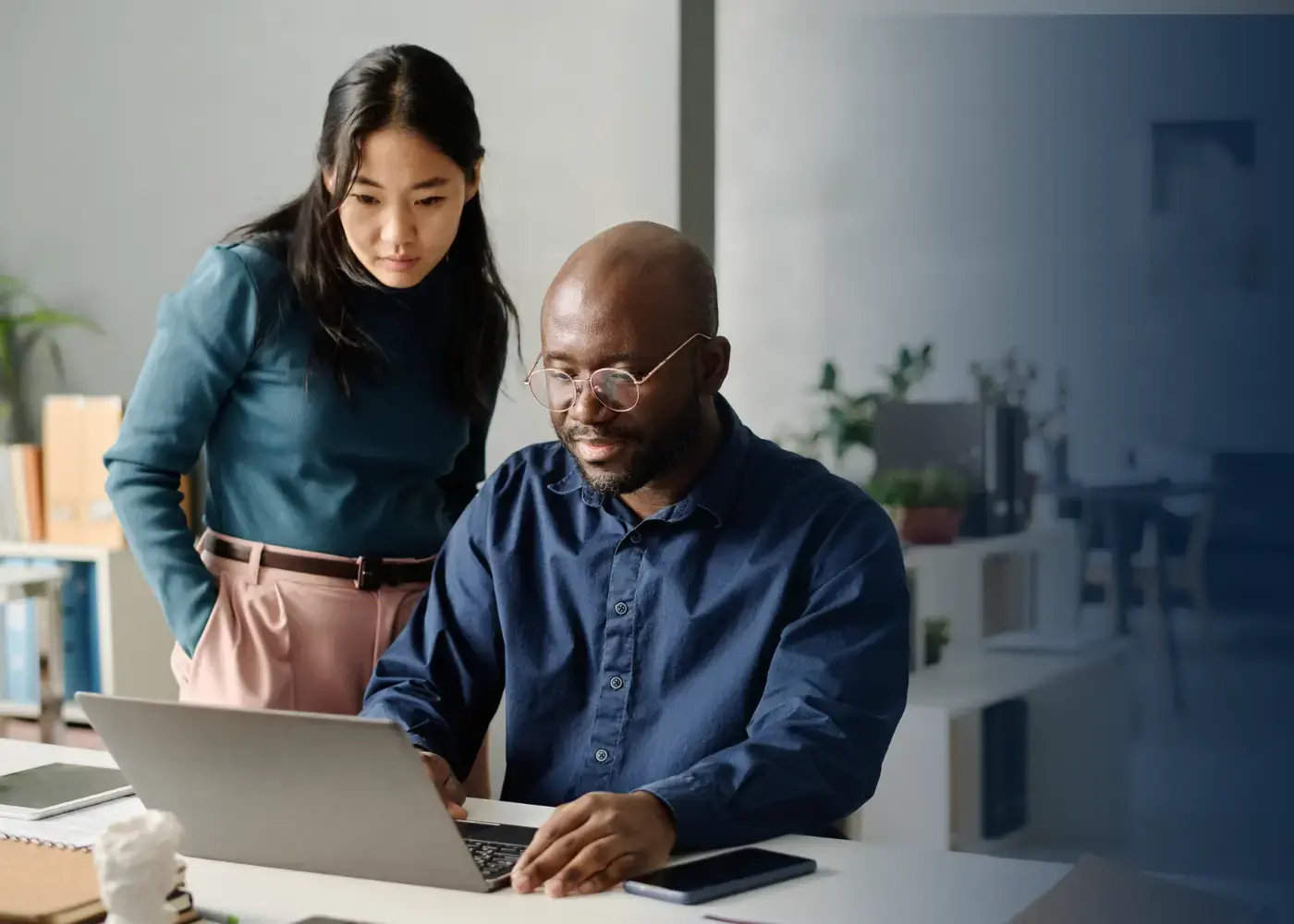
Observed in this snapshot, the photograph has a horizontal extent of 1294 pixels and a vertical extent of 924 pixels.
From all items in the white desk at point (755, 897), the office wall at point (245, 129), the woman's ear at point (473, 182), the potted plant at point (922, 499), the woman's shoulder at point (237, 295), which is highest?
the office wall at point (245, 129)

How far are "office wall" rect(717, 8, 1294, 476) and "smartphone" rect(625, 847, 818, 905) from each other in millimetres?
505

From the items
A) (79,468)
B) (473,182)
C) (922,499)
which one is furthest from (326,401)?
(79,468)

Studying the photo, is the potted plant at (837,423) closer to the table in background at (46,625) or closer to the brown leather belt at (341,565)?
the brown leather belt at (341,565)

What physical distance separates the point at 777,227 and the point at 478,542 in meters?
1.56

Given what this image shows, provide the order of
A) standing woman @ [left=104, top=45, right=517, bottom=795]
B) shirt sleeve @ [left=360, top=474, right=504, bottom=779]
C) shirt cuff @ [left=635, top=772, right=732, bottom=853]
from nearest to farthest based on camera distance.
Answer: shirt cuff @ [left=635, top=772, right=732, bottom=853] → shirt sleeve @ [left=360, top=474, right=504, bottom=779] → standing woman @ [left=104, top=45, right=517, bottom=795]

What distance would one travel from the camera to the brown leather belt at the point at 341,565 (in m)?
1.74

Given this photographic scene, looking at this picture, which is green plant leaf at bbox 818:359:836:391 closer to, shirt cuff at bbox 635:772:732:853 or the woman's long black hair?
the woman's long black hair

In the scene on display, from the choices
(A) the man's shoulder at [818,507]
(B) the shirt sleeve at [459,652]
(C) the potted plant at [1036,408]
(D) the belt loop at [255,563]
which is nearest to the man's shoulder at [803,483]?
(A) the man's shoulder at [818,507]

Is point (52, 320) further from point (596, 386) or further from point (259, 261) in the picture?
point (596, 386)

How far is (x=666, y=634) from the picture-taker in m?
1.43

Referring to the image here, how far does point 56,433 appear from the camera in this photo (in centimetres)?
349

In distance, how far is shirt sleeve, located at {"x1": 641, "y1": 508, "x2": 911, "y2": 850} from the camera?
47.4 inches

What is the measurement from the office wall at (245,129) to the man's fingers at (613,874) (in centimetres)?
196

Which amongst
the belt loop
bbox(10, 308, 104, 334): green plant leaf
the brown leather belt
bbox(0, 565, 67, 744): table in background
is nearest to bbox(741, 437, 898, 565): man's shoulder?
the brown leather belt
